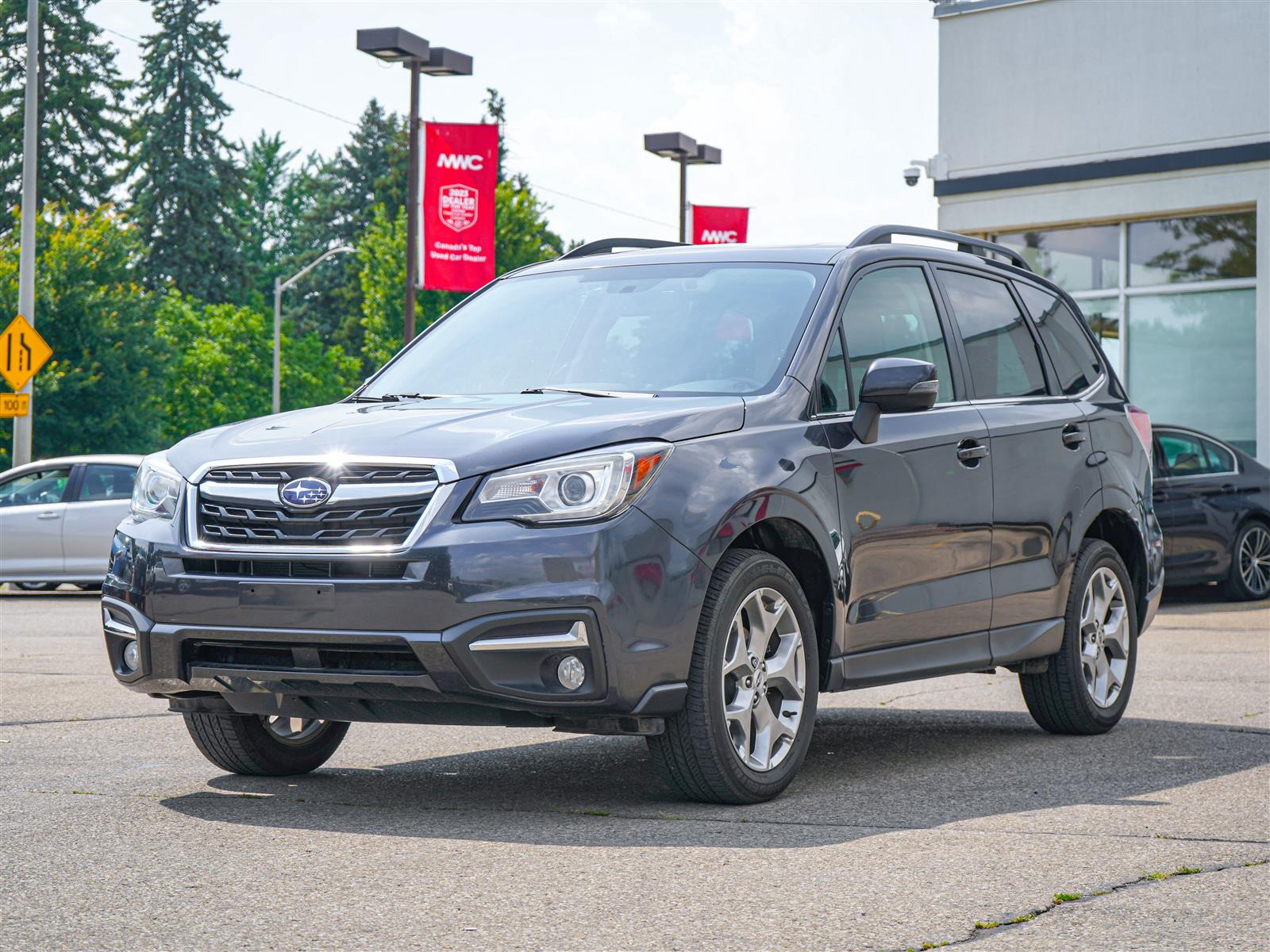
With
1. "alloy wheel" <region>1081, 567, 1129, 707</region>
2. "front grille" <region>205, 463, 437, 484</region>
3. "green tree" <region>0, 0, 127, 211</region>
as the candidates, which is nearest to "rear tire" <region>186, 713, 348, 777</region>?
"front grille" <region>205, 463, 437, 484</region>

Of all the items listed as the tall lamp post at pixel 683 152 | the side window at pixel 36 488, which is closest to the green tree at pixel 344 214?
the tall lamp post at pixel 683 152

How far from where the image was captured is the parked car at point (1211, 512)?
15914mm

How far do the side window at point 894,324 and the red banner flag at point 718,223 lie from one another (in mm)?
23763

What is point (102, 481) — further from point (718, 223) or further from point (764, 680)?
point (718, 223)

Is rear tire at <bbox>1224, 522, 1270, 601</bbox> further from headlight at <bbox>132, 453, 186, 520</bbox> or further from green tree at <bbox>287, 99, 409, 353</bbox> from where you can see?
green tree at <bbox>287, 99, 409, 353</bbox>

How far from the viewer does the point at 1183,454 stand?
16.1 m

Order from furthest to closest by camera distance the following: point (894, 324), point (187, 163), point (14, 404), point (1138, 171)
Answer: point (187, 163) → point (14, 404) → point (1138, 171) → point (894, 324)

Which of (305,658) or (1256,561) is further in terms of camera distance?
(1256,561)

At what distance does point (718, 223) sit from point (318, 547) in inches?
1040

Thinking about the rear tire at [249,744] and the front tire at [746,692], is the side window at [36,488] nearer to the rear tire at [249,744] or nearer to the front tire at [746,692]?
the rear tire at [249,744]

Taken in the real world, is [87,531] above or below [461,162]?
below

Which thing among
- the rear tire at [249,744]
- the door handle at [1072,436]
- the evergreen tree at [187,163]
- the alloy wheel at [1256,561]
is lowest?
the rear tire at [249,744]

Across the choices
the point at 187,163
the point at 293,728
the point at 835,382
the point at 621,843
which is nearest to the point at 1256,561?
the point at 835,382

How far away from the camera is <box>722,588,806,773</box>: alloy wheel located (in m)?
5.78
